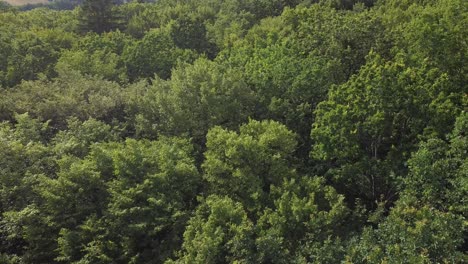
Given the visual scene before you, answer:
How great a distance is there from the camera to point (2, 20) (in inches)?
2613

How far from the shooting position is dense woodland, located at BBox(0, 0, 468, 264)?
75.6 ft

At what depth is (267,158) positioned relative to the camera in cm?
2902

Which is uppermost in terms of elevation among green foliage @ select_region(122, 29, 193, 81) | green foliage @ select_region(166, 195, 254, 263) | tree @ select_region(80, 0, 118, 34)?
tree @ select_region(80, 0, 118, 34)

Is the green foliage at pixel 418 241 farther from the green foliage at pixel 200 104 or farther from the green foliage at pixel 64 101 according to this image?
the green foliage at pixel 64 101

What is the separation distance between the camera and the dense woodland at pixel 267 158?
75.6ft

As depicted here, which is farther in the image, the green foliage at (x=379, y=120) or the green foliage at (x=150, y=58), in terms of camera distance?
the green foliage at (x=150, y=58)

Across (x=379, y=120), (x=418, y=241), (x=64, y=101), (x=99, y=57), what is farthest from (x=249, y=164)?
(x=99, y=57)

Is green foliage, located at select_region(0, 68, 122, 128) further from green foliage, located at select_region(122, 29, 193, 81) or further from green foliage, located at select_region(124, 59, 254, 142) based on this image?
green foliage, located at select_region(122, 29, 193, 81)

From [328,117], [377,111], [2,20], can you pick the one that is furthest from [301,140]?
[2,20]

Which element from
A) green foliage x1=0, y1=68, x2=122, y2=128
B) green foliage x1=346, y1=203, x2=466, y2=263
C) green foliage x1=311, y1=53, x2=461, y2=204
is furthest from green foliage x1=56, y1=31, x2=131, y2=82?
green foliage x1=346, y1=203, x2=466, y2=263

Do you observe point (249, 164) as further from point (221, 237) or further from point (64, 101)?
point (64, 101)

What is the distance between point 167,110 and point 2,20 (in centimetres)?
4930

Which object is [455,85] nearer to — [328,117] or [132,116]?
[328,117]

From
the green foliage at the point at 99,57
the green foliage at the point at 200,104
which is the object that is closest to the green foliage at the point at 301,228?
the green foliage at the point at 200,104
